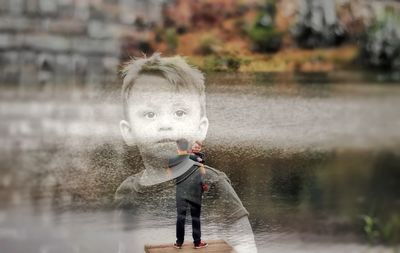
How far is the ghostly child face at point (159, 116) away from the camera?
1273mm

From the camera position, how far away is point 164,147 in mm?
1283

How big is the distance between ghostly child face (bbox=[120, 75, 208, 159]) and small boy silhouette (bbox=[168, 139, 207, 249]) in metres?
0.02

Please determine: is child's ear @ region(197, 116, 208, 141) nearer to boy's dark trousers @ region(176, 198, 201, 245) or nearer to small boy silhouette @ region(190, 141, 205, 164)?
small boy silhouette @ region(190, 141, 205, 164)

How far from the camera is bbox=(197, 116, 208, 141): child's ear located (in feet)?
4.30

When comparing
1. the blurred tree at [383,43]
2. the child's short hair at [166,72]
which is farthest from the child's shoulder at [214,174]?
the blurred tree at [383,43]

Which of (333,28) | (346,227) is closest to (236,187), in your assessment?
(346,227)

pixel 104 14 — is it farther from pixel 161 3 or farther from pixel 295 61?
pixel 295 61

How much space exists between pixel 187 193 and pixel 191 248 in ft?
0.33

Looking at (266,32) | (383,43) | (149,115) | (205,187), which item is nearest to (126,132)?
(149,115)

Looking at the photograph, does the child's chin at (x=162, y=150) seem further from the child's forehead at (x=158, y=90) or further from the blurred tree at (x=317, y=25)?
the blurred tree at (x=317, y=25)

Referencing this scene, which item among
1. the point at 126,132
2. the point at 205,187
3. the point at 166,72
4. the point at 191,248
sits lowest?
the point at 191,248

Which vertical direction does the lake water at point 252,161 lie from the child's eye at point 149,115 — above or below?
below

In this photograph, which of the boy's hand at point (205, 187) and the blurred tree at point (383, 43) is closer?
the boy's hand at point (205, 187)

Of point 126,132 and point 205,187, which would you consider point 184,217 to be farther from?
point 126,132
